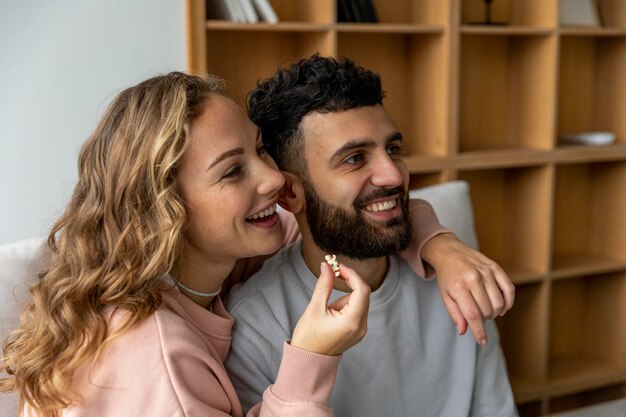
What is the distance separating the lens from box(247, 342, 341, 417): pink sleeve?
121 cm

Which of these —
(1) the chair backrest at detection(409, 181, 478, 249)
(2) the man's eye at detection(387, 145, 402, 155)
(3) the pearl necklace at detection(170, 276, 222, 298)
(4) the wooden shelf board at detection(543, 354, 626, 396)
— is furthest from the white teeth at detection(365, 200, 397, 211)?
(4) the wooden shelf board at detection(543, 354, 626, 396)

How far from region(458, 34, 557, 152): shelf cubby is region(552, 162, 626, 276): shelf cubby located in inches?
12.9

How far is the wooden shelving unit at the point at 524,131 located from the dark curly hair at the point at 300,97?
99cm

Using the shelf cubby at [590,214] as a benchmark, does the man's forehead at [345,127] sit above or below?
above

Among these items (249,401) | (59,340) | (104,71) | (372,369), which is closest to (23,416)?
(59,340)

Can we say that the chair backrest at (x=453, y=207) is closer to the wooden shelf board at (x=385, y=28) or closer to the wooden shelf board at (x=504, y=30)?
the wooden shelf board at (x=385, y=28)

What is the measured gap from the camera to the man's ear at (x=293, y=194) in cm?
158

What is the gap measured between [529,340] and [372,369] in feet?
5.55

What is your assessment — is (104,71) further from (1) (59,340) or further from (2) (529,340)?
A: (2) (529,340)

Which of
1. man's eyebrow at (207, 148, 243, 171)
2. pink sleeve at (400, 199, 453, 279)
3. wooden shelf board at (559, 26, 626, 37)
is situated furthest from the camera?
wooden shelf board at (559, 26, 626, 37)

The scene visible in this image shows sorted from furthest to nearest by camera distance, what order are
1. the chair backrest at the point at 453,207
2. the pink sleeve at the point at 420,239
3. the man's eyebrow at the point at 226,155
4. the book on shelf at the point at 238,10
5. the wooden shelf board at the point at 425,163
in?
the wooden shelf board at the point at 425,163
the book on shelf at the point at 238,10
the chair backrest at the point at 453,207
the pink sleeve at the point at 420,239
the man's eyebrow at the point at 226,155

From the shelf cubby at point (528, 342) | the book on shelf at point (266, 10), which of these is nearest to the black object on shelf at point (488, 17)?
the book on shelf at point (266, 10)

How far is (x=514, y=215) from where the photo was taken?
3.20 m

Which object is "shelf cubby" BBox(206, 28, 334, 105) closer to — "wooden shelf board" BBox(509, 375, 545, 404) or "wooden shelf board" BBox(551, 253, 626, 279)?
"wooden shelf board" BBox(551, 253, 626, 279)
